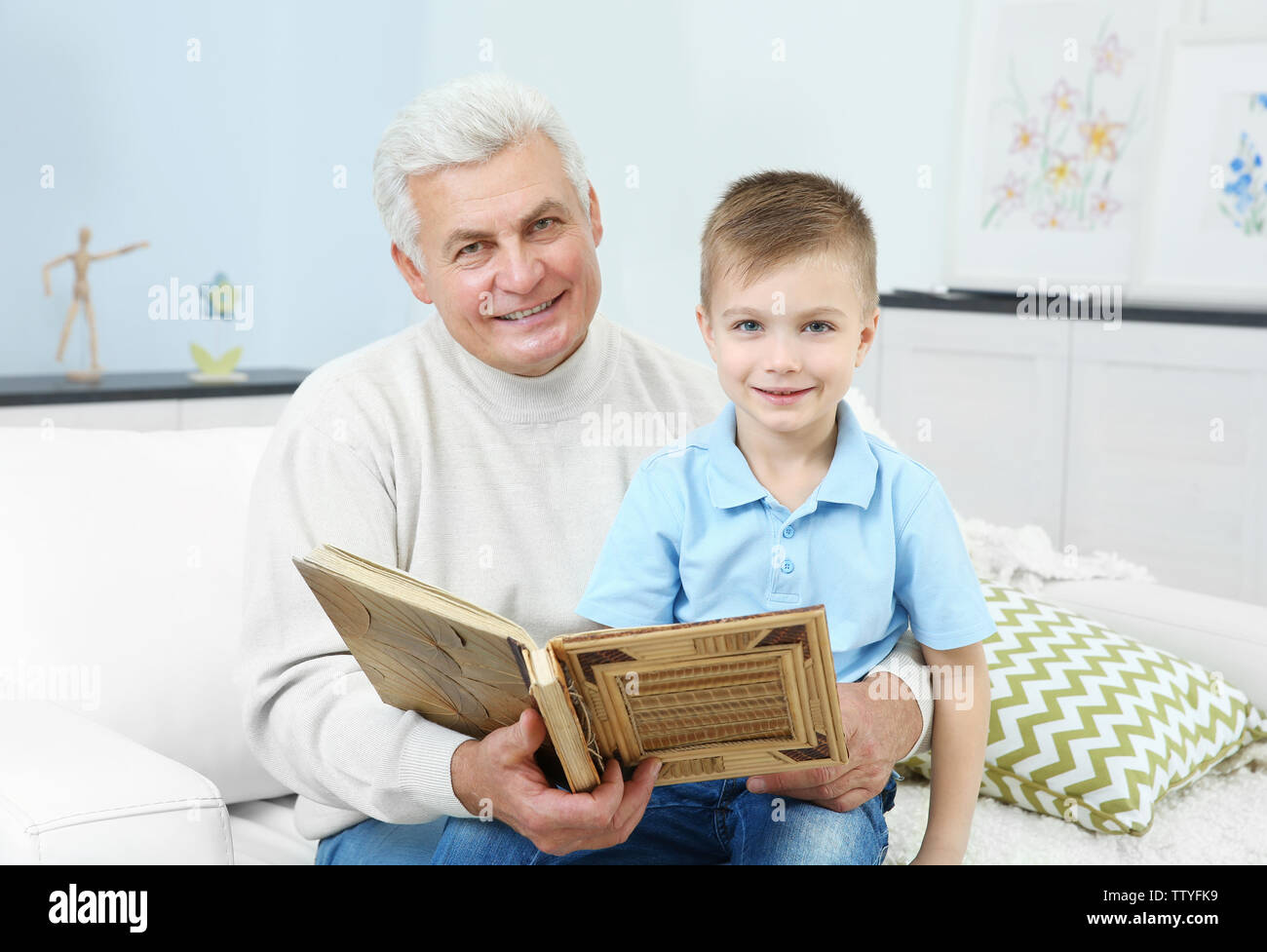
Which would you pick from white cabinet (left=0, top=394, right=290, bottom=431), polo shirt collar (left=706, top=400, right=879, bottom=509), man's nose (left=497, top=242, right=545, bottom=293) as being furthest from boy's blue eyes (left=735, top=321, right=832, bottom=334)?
white cabinet (left=0, top=394, right=290, bottom=431)

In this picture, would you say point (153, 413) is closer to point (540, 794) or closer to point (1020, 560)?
point (1020, 560)

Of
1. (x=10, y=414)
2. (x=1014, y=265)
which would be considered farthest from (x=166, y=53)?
(x=1014, y=265)

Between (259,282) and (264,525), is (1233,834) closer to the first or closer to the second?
(264,525)

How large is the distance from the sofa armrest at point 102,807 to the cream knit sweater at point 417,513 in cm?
12

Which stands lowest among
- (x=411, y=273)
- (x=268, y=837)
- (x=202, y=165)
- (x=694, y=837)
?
(x=268, y=837)

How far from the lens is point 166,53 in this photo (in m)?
4.04

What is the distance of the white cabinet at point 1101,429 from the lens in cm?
341

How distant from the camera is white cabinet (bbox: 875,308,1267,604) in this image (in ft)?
11.2

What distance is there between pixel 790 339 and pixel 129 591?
847mm

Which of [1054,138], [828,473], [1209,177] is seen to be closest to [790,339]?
[828,473]

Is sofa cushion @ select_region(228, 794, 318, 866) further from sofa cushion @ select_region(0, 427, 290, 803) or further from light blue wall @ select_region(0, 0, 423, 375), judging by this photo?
light blue wall @ select_region(0, 0, 423, 375)

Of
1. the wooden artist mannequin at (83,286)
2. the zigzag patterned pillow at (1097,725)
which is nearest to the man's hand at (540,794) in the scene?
the zigzag patterned pillow at (1097,725)

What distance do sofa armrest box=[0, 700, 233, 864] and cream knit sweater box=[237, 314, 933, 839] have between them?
124 mm

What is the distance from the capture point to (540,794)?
43.4 inches
